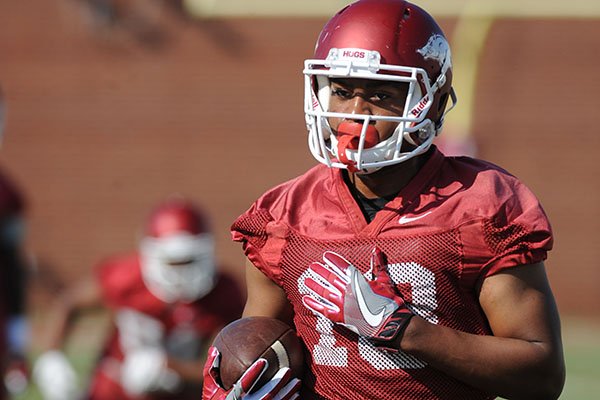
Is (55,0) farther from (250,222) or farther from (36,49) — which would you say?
(250,222)

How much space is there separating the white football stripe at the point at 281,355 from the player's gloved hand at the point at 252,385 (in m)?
0.02

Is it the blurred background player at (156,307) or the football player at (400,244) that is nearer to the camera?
the football player at (400,244)

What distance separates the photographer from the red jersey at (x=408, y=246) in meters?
2.47

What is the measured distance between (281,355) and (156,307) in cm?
357

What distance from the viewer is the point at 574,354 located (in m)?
10.1

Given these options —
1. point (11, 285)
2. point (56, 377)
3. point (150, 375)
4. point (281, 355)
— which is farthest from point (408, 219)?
point (56, 377)

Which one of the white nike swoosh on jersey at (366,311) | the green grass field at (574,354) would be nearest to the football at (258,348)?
the white nike swoosh on jersey at (366,311)

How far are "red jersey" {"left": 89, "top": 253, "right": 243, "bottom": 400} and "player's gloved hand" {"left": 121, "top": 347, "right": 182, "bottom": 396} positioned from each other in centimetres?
25

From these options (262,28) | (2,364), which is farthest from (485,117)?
(2,364)

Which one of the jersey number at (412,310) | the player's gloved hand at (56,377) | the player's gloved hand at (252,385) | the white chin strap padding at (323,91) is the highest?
the white chin strap padding at (323,91)

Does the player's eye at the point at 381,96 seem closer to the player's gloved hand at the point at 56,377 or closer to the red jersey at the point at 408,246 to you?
the red jersey at the point at 408,246

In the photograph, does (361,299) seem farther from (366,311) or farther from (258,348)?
(258,348)

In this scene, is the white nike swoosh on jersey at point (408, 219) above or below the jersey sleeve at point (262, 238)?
above

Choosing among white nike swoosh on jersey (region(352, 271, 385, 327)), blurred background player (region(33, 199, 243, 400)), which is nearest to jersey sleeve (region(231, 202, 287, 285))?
white nike swoosh on jersey (region(352, 271, 385, 327))
